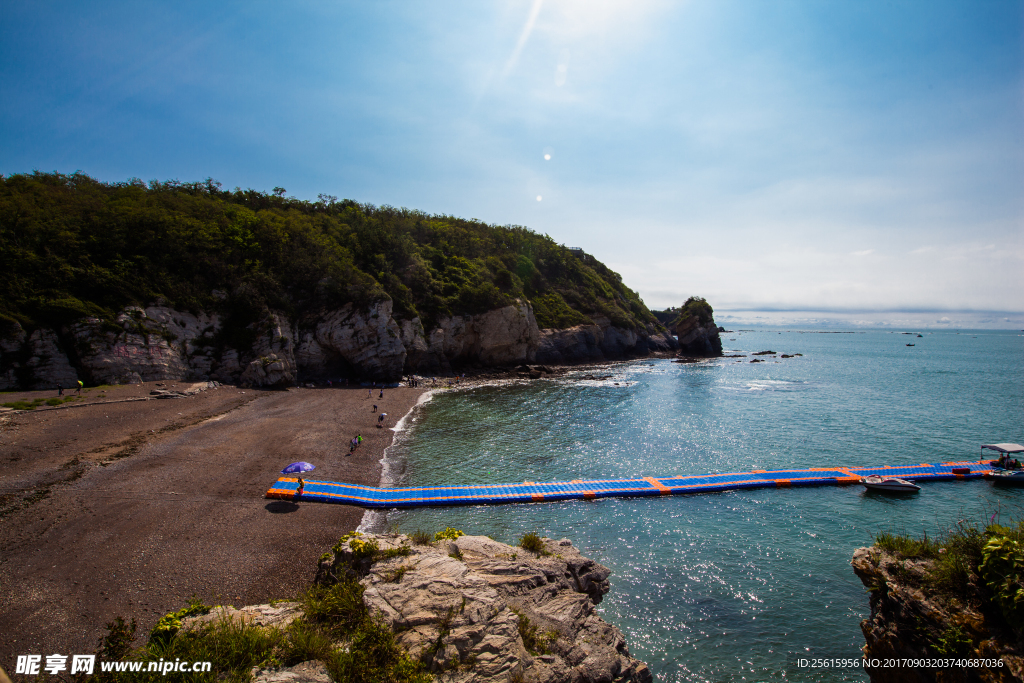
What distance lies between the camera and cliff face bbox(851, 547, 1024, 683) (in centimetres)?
735

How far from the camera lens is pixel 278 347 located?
1802 inches

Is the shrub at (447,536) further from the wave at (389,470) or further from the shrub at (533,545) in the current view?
the wave at (389,470)

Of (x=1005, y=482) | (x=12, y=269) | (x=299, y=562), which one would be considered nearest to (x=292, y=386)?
(x=12, y=269)

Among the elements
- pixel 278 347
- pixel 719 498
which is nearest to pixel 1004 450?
pixel 719 498

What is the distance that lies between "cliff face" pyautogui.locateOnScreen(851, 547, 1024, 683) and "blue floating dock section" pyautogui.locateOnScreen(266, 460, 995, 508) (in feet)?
48.1

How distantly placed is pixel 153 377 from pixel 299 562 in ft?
108

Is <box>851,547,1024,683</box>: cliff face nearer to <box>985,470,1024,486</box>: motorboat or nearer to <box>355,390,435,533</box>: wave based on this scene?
<box>355,390,435,533</box>: wave

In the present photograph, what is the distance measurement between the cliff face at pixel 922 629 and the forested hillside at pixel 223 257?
5166cm

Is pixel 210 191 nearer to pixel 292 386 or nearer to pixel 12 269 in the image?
pixel 12 269

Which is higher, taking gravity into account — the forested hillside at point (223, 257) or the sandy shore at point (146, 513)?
the forested hillside at point (223, 257)

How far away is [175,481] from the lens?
2102 centimetres

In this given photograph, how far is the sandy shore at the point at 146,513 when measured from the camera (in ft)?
42.1

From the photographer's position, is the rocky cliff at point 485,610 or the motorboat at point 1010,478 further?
the motorboat at point 1010,478

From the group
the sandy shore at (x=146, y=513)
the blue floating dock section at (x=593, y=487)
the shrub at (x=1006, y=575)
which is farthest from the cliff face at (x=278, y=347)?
the shrub at (x=1006, y=575)
